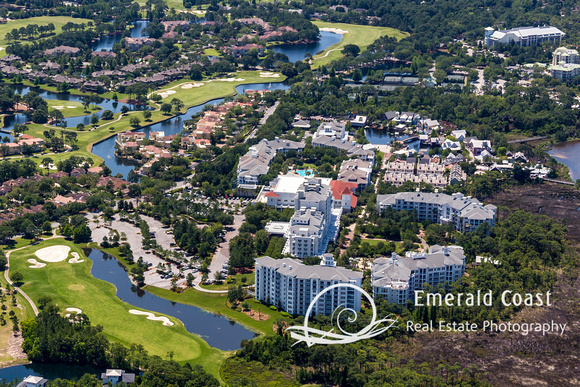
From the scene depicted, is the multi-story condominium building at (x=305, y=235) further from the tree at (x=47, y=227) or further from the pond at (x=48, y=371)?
the tree at (x=47, y=227)

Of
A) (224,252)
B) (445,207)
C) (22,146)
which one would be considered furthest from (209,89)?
(445,207)

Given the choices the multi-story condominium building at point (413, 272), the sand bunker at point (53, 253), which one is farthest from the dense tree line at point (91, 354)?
the multi-story condominium building at point (413, 272)

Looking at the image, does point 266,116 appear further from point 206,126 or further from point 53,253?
point 53,253

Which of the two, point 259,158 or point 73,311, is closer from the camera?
point 73,311

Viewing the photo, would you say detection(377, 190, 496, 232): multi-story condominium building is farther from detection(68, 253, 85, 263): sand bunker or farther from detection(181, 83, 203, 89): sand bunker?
detection(181, 83, 203, 89): sand bunker

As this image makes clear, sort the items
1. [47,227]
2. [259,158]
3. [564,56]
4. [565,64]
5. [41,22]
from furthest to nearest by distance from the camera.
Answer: [41,22] → [564,56] → [565,64] → [259,158] → [47,227]

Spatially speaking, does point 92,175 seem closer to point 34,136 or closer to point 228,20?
point 34,136
